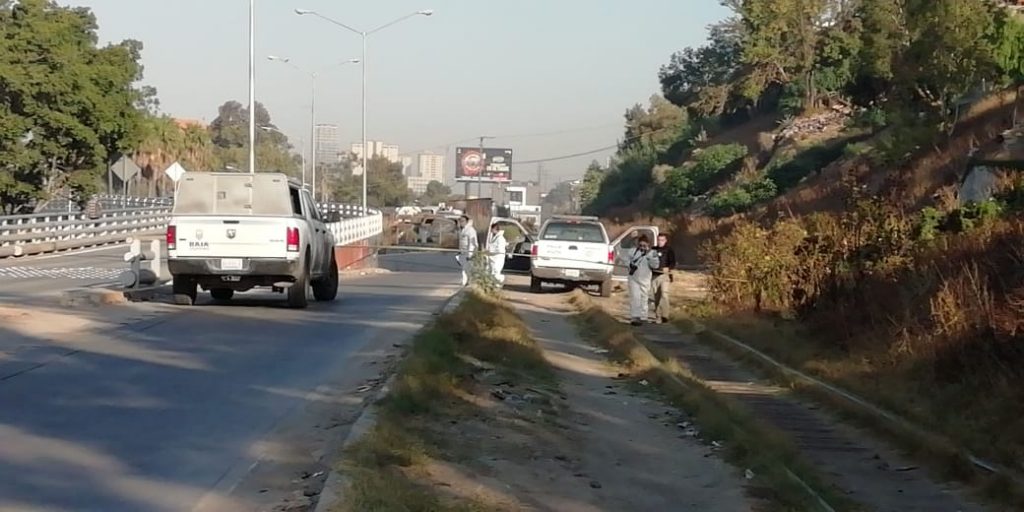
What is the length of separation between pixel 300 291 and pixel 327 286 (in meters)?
2.41

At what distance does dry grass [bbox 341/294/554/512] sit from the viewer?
7.64 metres

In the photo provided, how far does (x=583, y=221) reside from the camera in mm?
31359

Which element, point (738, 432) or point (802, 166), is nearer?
point (738, 432)

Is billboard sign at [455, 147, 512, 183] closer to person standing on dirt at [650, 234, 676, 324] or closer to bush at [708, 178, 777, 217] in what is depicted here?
bush at [708, 178, 777, 217]

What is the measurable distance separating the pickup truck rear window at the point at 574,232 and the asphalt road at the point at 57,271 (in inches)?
373

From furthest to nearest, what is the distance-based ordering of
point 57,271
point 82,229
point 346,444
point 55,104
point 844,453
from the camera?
point 55,104
point 82,229
point 57,271
point 844,453
point 346,444

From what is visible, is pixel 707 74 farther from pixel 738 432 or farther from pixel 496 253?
pixel 738 432

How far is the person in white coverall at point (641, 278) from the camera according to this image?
22891 mm

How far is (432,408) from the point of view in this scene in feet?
36.8

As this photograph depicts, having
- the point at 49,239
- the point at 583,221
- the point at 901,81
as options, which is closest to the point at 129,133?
the point at 49,239

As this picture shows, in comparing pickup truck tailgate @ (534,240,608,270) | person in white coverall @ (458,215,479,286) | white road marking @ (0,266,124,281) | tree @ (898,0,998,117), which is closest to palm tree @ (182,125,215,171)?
white road marking @ (0,266,124,281)

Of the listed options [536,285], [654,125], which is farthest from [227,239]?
[654,125]

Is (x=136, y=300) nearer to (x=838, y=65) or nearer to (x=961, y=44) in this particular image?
(x=961, y=44)

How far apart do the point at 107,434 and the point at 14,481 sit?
5.52 feet
